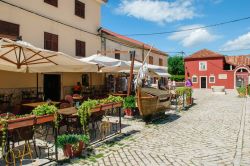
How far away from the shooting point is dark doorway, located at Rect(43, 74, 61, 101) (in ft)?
51.6

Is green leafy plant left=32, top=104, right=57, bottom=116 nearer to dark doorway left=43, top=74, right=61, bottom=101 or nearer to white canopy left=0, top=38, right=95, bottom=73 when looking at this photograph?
white canopy left=0, top=38, right=95, bottom=73

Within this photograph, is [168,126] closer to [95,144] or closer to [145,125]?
[145,125]

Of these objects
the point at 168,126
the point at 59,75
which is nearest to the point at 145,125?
the point at 168,126

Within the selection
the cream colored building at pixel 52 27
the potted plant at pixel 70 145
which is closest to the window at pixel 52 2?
the cream colored building at pixel 52 27

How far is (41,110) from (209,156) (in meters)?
4.16

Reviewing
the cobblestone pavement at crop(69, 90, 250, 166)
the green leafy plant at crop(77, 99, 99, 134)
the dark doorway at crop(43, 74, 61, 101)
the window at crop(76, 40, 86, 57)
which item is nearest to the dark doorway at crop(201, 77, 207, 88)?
the window at crop(76, 40, 86, 57)

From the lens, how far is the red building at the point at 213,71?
157 feet

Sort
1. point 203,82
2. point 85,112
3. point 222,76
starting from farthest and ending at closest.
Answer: point 203,82
point 222,76
point 85,112

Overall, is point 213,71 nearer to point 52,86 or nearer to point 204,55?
point 204,55

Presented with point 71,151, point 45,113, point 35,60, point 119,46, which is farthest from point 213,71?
point 45,113

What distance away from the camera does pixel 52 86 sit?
645 inches

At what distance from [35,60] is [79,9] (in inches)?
Result: 407

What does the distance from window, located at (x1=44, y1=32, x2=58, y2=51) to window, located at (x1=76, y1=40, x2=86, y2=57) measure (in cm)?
223

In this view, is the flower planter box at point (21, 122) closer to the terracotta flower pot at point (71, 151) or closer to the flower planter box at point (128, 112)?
the terracotta flower pot at point (71, 151)
